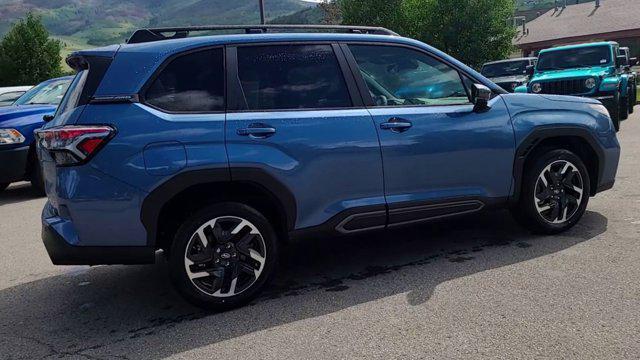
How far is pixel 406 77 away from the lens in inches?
182

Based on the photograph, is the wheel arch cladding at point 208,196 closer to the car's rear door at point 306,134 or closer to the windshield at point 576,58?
the car's rear door at point 306,134

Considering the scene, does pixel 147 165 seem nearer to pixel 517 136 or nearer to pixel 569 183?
pixel 517 136

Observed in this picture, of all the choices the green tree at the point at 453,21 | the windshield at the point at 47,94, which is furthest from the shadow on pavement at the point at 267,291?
the green tree at the point at 453,21

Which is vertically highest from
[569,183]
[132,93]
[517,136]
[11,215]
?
Answer: [132,93]

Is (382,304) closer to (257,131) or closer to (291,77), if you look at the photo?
(257,131)

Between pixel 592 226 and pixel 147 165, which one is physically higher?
pixel 147 165

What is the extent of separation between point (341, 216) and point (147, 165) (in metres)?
1.37

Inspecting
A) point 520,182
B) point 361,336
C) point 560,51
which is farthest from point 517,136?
Answer: point 560,51

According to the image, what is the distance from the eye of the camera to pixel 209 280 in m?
3.90

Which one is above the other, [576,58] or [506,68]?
[576,58]

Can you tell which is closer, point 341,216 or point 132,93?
point 132,93

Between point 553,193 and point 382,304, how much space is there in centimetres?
208

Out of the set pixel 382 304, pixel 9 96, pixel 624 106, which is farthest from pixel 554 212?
pixel 9 96

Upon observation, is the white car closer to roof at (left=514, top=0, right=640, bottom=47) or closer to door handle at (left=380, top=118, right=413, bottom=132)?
door handle at (left=380, top=118, right=413, bottom=132)
